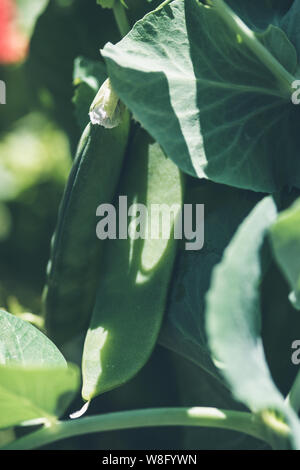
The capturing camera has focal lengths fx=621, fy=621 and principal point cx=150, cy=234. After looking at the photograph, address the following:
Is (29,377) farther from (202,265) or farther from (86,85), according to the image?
(86,85)

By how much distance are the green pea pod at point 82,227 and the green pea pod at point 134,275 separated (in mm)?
17

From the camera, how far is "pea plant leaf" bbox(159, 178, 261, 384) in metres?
0.55

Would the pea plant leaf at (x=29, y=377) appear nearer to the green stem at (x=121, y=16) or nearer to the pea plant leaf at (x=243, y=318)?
the pea plant leaf at (x=243, y=318)

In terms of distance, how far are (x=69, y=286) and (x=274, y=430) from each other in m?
0.26

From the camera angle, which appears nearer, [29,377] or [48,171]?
[29,377]

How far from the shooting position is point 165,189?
0.56 metres

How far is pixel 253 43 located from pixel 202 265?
192mm

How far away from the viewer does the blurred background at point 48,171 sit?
2.32 ft

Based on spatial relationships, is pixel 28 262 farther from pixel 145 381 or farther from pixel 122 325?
pixel 122 325

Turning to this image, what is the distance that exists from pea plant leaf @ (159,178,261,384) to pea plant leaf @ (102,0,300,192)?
0.03 m

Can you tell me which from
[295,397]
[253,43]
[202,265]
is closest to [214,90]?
[253,43]

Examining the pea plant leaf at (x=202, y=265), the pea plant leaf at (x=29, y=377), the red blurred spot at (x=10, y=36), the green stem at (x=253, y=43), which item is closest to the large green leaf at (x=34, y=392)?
the pea plant leaf at (x=29, y=377)

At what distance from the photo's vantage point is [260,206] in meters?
0.42

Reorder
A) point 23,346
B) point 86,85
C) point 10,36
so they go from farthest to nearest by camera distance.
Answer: point 10,36, point 86,85, point 23,346
